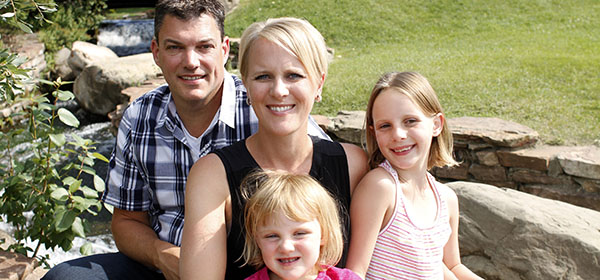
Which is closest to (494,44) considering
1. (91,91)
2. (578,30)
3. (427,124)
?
(578,30)

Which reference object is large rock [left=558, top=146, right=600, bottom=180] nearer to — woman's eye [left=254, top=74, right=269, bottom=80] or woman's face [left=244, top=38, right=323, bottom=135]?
woman's face [left=244, top=38, right=323, bottom=135]

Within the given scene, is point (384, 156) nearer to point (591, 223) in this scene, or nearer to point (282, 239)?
point (282, 239)

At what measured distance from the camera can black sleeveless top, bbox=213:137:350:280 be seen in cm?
188

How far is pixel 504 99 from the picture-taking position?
18.3 feet

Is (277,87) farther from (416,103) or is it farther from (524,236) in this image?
(524,236)

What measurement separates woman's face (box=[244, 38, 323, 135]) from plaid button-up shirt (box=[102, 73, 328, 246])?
1.57 feet

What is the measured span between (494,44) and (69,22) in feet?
29.6

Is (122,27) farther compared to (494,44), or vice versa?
(122,27)

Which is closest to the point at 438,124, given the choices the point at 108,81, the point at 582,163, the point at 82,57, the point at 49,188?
the point at 49,188

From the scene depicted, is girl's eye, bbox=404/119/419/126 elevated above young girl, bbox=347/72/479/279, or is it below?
above

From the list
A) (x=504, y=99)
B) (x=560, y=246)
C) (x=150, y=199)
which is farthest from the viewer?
(x=504, y=99)

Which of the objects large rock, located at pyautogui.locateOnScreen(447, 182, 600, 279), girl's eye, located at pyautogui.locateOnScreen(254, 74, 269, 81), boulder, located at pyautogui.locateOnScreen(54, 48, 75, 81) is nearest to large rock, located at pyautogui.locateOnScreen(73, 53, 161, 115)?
boulder, located at pyautogui.locateOnScreen(54, 48, 75, 81)

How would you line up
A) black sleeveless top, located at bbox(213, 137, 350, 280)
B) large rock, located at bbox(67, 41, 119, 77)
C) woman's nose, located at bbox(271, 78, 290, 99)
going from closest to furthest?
woman's nose, located at bbox(271, 78, 290, 99) < black sleeveless top, located at bbox(213, 137, 350, 280) < large rock, located at bbox(67, 41, 119, 77)

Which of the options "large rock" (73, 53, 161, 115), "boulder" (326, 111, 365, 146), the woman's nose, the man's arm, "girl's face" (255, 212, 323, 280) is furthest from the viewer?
"large rock" (73, 53, 161, 115)
